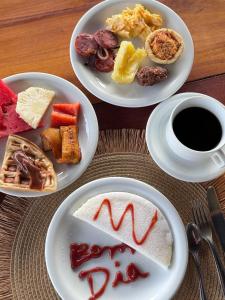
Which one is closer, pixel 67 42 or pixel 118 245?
pixel 118 245

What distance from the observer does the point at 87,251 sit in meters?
1.57

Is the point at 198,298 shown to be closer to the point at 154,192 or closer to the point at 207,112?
the point at 154,192

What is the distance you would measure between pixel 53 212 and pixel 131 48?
58cm

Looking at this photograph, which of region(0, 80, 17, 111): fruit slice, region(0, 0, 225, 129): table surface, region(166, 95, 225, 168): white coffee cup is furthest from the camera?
region(0, 0, 225, 129): table surface

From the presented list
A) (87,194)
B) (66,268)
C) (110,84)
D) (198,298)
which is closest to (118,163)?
(87,194)

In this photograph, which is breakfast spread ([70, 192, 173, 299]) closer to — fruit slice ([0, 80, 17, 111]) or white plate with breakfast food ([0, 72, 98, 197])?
white plate with breakfast food ([0, 72, 98, 197])

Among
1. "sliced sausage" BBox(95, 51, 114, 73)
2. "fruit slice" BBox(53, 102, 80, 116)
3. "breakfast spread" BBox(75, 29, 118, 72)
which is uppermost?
"breakfast spread" BBox(75, 29, 118, 72)

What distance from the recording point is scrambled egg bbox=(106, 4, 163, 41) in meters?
1.65

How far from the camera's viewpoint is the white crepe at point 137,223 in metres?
1.52

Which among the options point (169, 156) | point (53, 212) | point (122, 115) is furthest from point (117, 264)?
point (122, 115)

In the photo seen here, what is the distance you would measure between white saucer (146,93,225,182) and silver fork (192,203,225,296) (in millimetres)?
113

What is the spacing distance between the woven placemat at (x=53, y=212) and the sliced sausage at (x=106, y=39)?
28 cm

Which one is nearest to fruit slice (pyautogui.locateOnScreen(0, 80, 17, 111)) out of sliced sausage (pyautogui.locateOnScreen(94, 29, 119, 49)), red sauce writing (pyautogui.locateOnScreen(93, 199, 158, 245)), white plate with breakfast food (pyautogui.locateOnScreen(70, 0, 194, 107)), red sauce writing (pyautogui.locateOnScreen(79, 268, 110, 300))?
white plate with breakfast food (pyautogui.locateOnScreen(70, 0, 194, 107))

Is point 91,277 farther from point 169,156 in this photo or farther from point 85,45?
point 85,45
